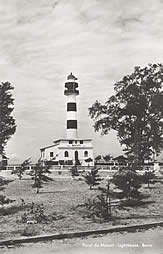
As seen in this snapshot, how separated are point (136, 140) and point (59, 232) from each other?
2958 cm

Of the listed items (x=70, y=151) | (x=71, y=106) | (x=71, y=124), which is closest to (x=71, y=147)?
(x=70, y=151)

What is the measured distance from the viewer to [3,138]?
40875mm

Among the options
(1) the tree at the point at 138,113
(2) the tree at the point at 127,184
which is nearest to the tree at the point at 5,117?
(1) the tree at the point at 138,113

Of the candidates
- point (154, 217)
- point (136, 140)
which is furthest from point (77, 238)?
point (136, 140)

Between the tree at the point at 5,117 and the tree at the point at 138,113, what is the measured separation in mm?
9186

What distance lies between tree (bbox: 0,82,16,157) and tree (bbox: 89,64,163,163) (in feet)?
30.1

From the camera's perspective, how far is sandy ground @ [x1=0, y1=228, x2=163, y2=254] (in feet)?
30.0

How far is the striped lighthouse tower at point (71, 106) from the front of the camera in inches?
2261

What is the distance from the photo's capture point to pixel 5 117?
40969 millimetres

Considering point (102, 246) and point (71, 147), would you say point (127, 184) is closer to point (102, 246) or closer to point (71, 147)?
point (102, 246)

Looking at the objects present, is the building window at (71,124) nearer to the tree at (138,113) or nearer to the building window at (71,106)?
the building window at (71,106)

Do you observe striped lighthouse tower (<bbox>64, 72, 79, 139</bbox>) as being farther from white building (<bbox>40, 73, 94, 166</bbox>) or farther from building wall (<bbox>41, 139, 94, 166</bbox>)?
building wall (<bbox>41, 139, 94, 166</bbox>)

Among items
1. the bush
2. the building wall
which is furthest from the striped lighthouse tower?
the bush

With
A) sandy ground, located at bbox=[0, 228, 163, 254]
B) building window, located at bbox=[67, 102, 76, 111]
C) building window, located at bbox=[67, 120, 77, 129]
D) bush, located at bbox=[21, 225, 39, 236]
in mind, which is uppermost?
building window, located at bbox=[67, 102, 76, 111]
